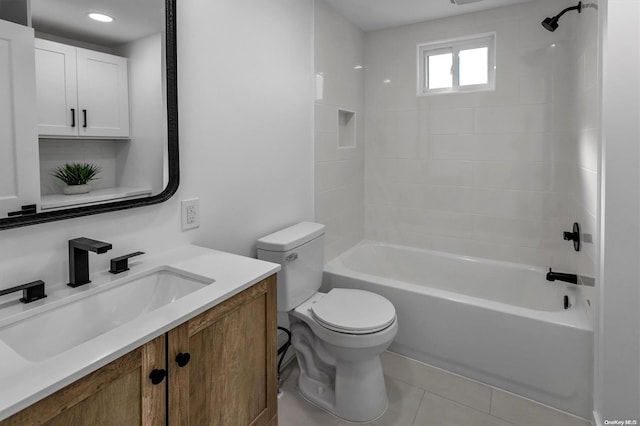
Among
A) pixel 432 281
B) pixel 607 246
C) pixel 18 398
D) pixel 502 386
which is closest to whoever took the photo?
pixel 18 398

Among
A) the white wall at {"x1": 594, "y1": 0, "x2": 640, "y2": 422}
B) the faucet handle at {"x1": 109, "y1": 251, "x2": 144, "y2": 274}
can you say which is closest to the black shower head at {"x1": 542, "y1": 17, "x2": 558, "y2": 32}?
the white wall at {"x1": 594, "y1": 0, "x2": 640, "y2": 422}

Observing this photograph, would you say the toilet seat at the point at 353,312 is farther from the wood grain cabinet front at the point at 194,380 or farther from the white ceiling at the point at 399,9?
the white ceiling at the point at 399,9

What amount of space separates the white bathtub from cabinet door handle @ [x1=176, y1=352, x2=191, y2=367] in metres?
1.57

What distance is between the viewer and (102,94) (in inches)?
49.8

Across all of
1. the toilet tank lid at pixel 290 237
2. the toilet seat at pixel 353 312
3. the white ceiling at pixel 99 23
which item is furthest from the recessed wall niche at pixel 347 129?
the white ceiling at pixel 99 23

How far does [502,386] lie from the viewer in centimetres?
207

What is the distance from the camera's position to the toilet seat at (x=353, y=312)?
1794 millimetres

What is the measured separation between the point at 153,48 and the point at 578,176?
235 centimetres

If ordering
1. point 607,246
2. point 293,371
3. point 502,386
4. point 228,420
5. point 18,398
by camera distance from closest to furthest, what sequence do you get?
point 18,398
point 228,420
point 607,246
point 502,386
point 293,371

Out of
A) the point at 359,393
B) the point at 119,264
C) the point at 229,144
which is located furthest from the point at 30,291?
the point at 359,393

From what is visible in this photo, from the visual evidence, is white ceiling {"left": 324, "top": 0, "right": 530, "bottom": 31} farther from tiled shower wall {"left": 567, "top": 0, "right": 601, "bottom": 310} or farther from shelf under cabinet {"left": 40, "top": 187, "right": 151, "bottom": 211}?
shelf under cabinet {"left": 40, "top": 187, "right": 151, "bottom": 211}

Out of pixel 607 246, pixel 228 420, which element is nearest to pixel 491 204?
pixel 607 246

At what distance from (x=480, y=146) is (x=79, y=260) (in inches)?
105

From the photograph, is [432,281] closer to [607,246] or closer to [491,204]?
[491,204]
